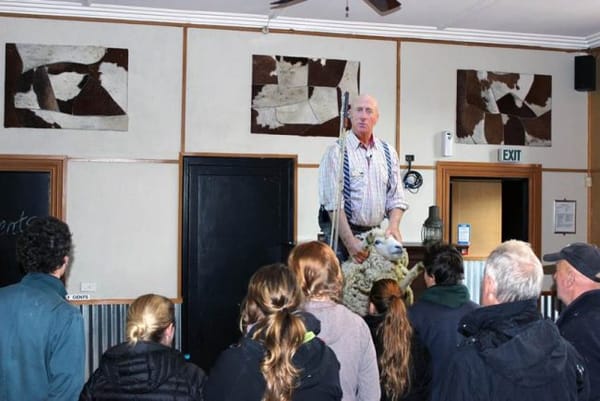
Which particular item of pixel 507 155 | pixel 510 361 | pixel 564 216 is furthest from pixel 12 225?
pixel 564 216

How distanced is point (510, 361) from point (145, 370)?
114 cm

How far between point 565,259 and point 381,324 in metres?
0.79

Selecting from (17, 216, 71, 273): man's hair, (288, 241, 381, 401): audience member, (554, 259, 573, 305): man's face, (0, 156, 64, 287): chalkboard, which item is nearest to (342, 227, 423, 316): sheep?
(288, 241, 381, 401): audience member

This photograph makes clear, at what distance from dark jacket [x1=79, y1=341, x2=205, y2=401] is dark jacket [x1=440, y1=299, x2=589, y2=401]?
2.83 ft

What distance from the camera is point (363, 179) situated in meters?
3.62

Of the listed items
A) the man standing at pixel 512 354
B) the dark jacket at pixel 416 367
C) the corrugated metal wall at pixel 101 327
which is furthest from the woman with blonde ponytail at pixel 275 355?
the corrugated metal wall at pixel 101 327

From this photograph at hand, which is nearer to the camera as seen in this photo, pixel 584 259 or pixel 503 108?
pixel 584 259

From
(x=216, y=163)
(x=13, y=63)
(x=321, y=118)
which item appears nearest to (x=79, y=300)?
(x=216, y=163)

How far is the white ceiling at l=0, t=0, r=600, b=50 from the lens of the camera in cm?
592

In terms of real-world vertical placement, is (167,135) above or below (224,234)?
above

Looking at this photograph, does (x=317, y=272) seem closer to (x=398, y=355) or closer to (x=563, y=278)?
(x=398, y=355)

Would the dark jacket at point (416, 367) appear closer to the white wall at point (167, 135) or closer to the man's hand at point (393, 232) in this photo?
the man's hand at point (393, 232)

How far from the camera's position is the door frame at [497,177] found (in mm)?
6715

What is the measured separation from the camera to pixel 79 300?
19.8 ft
